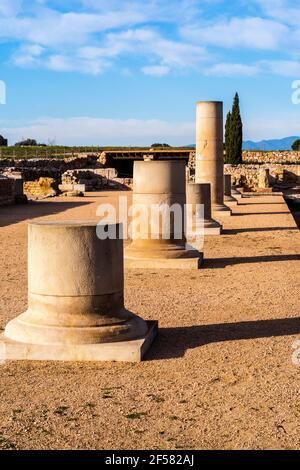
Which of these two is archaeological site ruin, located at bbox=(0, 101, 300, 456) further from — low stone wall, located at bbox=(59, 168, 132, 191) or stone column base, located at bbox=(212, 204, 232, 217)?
low stone wall, located at bbox=(59, 168, 132, 191)

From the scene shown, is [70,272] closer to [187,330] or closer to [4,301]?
[187,330]

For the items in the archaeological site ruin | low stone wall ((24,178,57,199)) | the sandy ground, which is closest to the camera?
the sandy ground

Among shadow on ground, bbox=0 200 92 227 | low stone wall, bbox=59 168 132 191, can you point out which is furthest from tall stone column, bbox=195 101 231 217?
low stone wall, bbox=59 168 132 191

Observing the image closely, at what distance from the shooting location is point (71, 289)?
286 inches

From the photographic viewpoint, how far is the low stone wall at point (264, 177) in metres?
42.2

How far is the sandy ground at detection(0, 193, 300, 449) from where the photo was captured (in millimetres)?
5195

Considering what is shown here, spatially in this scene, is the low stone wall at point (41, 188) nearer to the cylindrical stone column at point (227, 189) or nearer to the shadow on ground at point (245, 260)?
the cylindrical stone column at point (227, 189)

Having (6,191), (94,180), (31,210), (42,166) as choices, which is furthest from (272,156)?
(31,210)

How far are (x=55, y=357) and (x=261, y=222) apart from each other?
14528 mm

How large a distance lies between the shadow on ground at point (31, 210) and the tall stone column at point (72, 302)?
13.0m

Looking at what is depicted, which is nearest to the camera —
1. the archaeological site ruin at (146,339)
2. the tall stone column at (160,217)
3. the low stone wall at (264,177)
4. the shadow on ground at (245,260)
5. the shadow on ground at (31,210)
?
the archaeological site ruin at (146,339)

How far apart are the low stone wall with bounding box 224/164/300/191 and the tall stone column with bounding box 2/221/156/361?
111 feet

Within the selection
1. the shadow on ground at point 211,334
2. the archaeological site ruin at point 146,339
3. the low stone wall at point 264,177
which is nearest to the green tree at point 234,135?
the low stone wall at point 264,177
